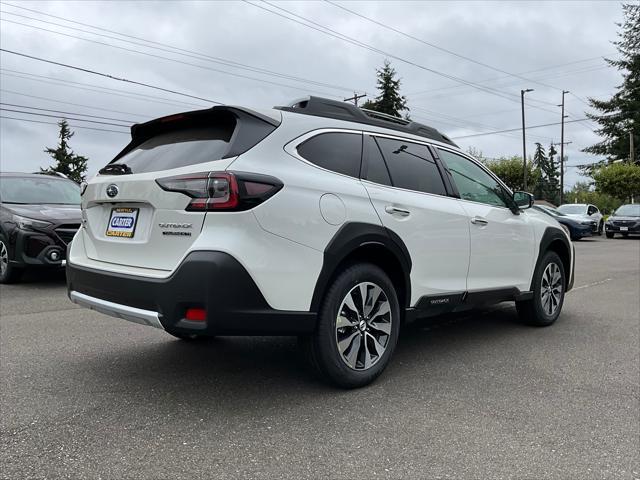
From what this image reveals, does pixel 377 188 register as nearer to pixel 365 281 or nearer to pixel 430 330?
pixel 365 281

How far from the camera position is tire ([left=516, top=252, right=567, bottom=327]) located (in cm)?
541

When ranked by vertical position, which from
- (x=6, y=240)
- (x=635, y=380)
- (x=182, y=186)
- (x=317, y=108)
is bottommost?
(x=635, y=380)

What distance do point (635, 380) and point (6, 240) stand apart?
761 centimetres

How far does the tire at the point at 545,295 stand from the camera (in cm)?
541

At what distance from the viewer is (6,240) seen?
297 inches

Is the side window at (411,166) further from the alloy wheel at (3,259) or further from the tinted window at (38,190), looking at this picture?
the tinted window at (38,190)

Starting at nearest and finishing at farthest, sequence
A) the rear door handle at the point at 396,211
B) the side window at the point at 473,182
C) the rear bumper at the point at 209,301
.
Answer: the rear bumper at the point at 209,301 < the rear door handle at the point at 396,211 < the side window at the point at 473,182

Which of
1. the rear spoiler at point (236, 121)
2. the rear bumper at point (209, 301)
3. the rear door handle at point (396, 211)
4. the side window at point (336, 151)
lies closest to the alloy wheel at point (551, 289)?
the rear door handle at point (396, 211)

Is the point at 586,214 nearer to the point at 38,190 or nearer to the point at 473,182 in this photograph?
the point at 473,182

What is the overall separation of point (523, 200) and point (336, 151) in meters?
2.47

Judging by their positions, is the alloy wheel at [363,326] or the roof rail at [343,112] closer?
the alloy wheel at [363,326]

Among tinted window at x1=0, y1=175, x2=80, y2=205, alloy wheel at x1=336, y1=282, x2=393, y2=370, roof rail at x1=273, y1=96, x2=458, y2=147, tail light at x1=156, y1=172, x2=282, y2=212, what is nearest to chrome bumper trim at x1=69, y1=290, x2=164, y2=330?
tail light at x1=156, y1=172, x2=282, y2=212

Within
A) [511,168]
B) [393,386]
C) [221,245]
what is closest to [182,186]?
[221,245]

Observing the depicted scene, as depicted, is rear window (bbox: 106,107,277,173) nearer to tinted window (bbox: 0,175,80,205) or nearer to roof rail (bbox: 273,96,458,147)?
roof rail (bbox: 273,96,458,147)
